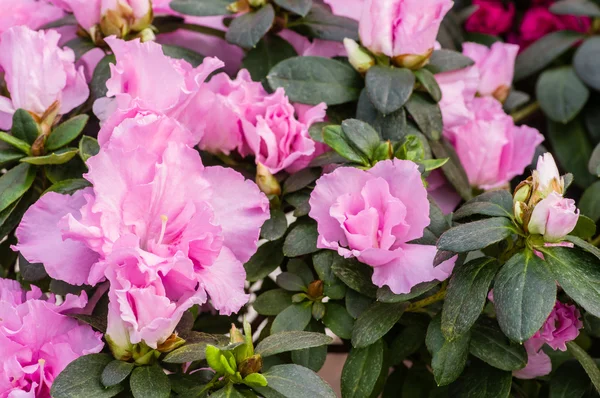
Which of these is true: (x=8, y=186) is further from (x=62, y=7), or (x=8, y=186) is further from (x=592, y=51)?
(x=592, y=51)

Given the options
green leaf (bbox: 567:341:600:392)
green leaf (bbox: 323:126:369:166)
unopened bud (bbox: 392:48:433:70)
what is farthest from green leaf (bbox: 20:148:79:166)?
green leaf (bbox: 567:341:600:392)

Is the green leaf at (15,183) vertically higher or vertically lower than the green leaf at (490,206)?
lower

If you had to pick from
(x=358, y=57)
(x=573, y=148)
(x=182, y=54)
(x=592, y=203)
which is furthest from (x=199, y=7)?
(x=573, y=148)

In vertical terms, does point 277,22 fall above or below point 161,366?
above

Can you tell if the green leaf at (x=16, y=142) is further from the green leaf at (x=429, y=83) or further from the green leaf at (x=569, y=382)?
the green leaf at (x=569, y=382)

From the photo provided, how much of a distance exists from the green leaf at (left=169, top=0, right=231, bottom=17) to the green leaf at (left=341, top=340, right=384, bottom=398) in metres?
0.39

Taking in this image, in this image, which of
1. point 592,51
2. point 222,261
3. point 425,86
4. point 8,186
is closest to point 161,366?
point 222,261

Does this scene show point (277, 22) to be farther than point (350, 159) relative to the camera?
Yes

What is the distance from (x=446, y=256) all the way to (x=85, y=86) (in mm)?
397

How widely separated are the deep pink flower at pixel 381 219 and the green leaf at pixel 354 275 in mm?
19

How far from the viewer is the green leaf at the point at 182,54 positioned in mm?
895

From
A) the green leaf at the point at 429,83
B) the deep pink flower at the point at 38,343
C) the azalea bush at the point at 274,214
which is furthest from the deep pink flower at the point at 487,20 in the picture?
the deep pink flower at the point at 38,343

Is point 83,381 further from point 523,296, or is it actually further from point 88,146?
point 523,296

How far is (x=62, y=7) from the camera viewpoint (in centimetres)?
90
